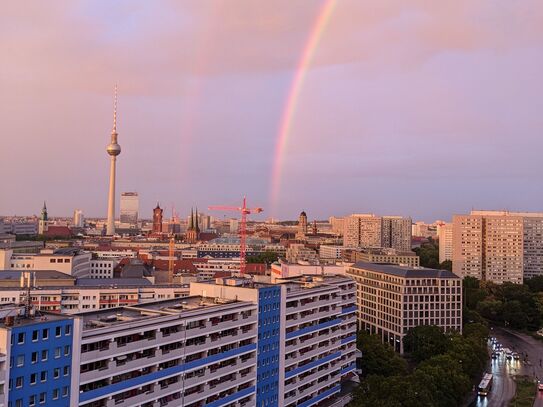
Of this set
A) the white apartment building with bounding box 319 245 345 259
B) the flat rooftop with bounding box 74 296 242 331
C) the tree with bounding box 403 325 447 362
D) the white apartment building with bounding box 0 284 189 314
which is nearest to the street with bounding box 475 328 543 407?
the tree with bounding box 403 325 447 362

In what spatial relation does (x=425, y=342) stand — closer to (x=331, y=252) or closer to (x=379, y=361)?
(x=379, y=361)

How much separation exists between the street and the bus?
9.8 inches

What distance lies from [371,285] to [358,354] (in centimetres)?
1494

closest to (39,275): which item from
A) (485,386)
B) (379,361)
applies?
(379,361)

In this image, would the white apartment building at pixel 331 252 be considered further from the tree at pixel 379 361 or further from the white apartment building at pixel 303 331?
the white apartment building at pixel 303 331

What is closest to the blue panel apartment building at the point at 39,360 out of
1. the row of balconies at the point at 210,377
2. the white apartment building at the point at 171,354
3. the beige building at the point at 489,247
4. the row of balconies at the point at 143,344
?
the white apartment building at the point at 171,354

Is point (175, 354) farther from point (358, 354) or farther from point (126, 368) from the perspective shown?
point (358, 354)

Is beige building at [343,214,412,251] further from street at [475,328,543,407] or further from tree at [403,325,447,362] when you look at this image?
tree at [403,325,447,362]

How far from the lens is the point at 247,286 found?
2245 cm

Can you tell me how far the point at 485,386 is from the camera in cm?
3044

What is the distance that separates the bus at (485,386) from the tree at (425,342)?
310cm

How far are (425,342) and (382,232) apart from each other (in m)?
73.6

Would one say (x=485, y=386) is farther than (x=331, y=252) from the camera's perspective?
No

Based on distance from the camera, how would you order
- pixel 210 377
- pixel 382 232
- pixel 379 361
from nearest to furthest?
pixel 210 377 < pixel 379 361 < pixel 382 232
